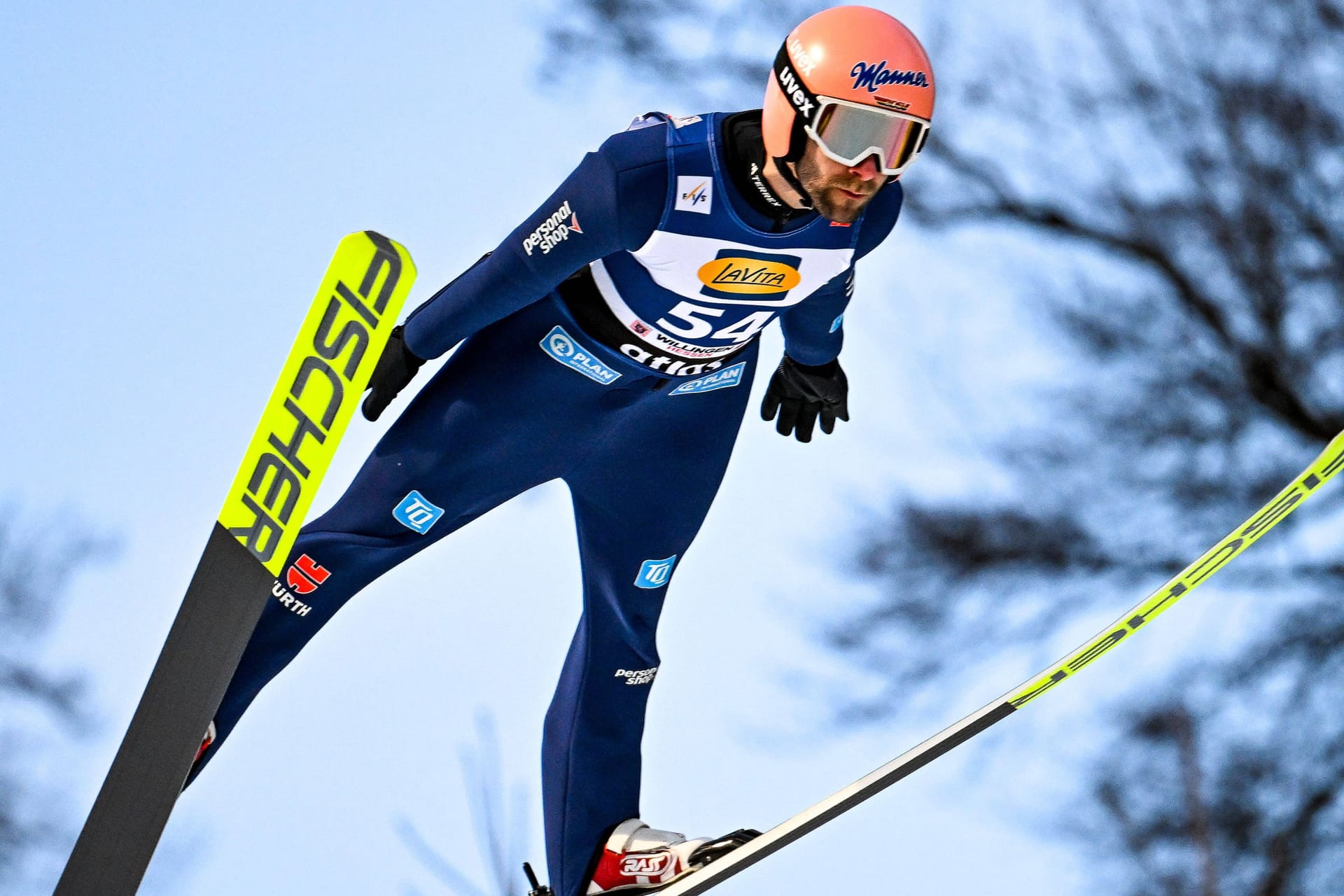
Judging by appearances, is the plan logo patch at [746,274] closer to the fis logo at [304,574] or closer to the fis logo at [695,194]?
the fis logo at [695,194]

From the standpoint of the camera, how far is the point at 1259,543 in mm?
4609

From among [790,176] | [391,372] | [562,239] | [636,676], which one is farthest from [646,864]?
[790,176]

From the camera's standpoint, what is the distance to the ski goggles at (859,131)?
2402 mm

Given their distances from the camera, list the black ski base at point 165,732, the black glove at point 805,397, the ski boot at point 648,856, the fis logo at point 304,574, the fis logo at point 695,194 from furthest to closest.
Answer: the black glove at point 805,397, the ski boot at point 648,856, the fis logo at point 304,574, the fis logo at point 695,194, the black ski base at point 165,732

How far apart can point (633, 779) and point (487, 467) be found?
689mm

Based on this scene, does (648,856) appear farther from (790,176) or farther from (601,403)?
(790,176)

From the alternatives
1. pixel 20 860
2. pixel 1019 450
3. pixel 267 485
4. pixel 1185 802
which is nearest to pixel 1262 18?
pixel 1019 450

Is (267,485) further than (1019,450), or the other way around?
(1019,450)

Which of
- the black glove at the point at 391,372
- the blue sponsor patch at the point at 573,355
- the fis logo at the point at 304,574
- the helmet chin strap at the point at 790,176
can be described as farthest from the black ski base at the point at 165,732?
the helmet chin strap at the point at 790,176

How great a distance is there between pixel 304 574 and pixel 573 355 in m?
0.60

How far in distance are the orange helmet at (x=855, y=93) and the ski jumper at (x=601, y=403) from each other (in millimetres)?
158

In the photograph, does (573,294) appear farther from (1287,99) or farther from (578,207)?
(1287,99)

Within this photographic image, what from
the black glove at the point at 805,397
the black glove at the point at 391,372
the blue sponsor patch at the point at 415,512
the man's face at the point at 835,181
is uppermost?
the black glove at the point at 805,397

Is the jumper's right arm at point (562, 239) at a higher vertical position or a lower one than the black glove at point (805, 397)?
lower
